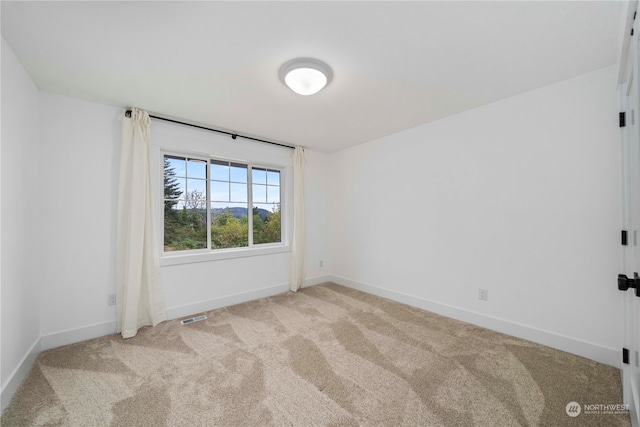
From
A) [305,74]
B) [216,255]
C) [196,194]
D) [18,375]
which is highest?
[305,74]

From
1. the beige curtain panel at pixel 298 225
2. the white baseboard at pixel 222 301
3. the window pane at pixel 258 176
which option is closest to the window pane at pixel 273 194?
the window pane at pixel 258 176

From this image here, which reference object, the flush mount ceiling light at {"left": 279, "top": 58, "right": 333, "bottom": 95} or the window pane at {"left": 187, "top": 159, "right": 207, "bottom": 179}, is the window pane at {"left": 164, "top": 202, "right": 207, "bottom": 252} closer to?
the window pane at {"left": 187, "top": 159, "right": 207, "bottom": 179}

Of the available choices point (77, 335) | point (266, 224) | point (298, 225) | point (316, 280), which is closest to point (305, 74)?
point (298, 225)

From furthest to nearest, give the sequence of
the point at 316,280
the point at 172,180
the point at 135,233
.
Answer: the point at 316,280 < the point at 172,180 < the point at 135,233

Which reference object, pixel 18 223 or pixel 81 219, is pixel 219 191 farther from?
pixel 18 223

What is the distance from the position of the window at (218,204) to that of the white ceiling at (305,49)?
933mm

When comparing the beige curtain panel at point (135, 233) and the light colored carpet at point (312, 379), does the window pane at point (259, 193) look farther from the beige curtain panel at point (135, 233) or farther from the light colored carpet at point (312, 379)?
the light colored carpet at point (312, 379)

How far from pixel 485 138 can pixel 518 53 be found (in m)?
1.02

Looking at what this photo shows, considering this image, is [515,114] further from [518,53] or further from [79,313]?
[79,313]

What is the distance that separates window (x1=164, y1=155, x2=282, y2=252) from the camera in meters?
3.27

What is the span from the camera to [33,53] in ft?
6.01

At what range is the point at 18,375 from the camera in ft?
6.10

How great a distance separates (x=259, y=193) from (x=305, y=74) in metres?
2.31

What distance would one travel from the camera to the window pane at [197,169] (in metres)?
3.39
